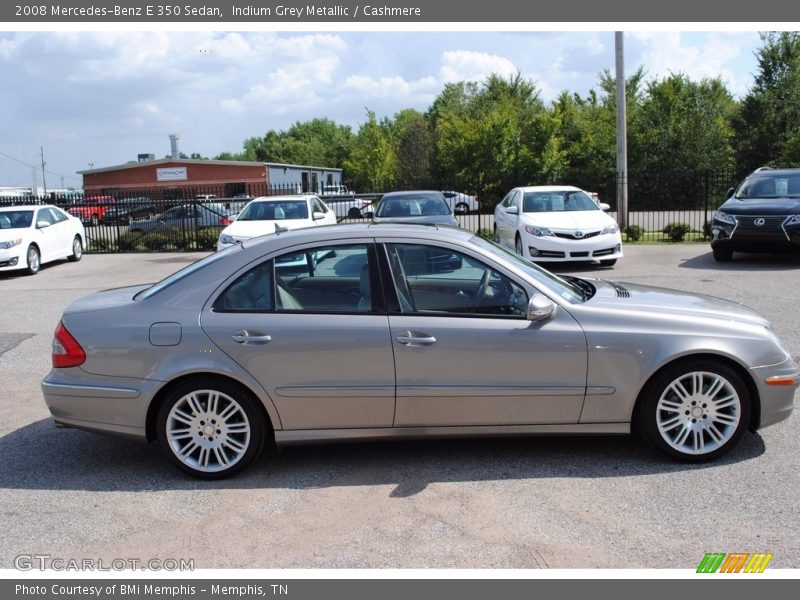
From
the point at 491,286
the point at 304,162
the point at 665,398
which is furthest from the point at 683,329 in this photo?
the point at 304,162

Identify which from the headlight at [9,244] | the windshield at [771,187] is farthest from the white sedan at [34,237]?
the windshield at [771,187]

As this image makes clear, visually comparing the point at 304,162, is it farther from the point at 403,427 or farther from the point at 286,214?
the point at 403,427

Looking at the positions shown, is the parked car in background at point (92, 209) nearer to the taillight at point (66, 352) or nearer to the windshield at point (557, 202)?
the windshield at point (557, 202)

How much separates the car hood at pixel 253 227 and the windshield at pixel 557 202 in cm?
457

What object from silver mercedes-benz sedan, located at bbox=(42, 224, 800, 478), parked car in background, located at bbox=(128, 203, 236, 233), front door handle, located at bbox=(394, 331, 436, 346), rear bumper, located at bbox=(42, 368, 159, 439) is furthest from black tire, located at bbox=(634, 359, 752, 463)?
parked car in background, located at bbox=(128, 203, 236, 233)

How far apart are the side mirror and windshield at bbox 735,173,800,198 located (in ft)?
39.5

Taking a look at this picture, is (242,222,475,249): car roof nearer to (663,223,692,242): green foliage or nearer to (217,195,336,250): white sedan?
(217,195,336,250): white sedan

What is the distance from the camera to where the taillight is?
198 inches

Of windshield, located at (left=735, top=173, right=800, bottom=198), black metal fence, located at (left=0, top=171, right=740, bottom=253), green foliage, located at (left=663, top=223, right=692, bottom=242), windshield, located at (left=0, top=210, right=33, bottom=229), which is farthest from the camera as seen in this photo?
black metal fence, located at (left=0, top=171, right=740, bottom=253)

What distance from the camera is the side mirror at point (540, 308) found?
4.78 m

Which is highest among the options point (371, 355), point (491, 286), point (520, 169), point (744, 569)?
point (520, 169)

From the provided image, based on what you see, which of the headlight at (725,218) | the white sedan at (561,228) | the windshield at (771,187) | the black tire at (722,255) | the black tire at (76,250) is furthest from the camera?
the black tire at (76,250)

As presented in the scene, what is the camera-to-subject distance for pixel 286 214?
17.2 meters
